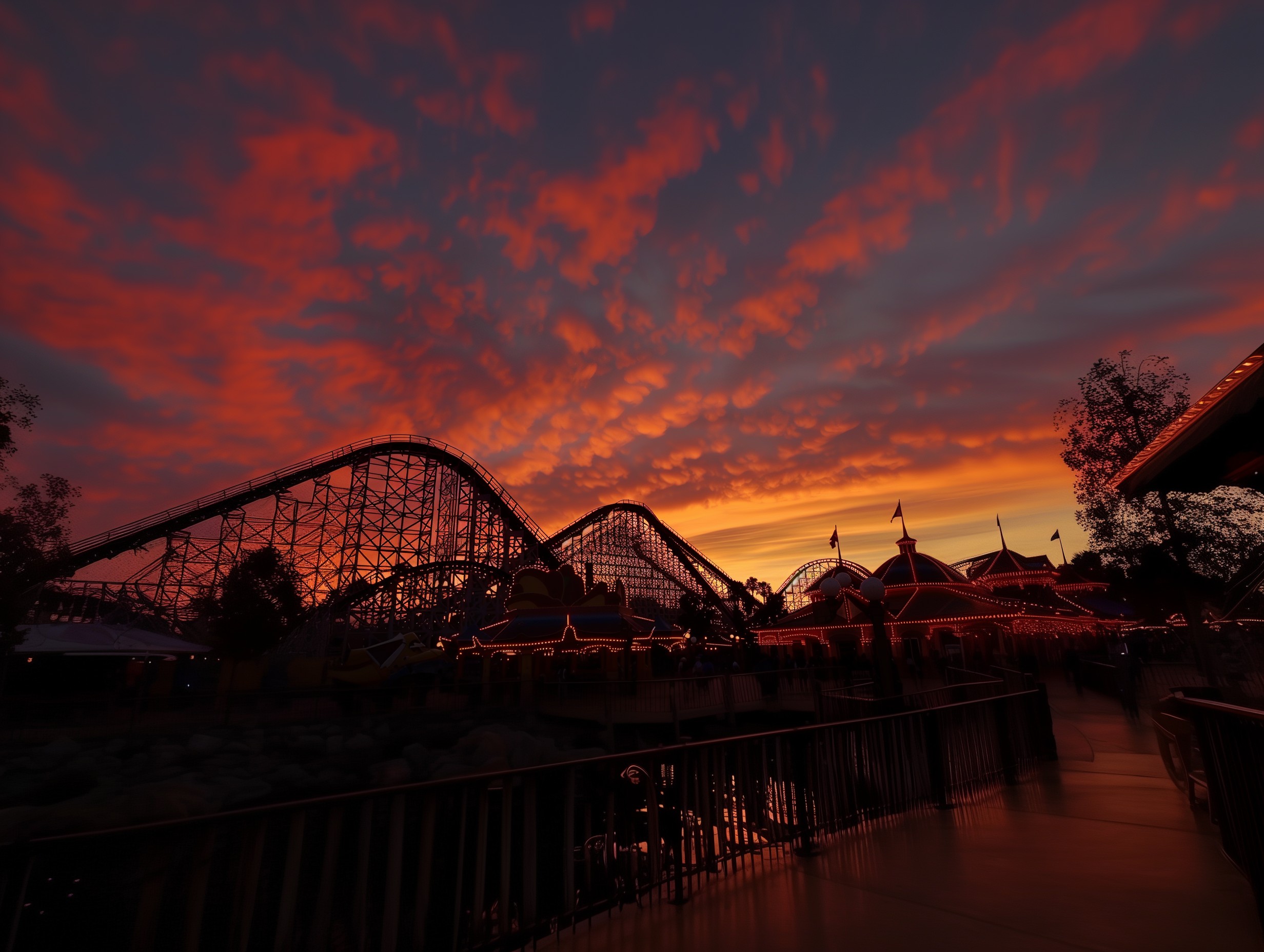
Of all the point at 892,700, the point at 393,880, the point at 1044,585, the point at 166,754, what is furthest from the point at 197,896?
the point at 1044,585

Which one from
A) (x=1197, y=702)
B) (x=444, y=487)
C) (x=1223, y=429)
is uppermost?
(x=444, y=487)

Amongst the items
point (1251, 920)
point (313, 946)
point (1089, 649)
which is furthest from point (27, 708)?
point (1089, 649)

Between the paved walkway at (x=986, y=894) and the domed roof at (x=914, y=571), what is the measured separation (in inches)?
747

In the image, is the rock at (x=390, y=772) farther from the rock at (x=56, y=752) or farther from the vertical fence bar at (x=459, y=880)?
the vertical fence bar at (x=459, y=880)

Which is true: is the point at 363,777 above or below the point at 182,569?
below

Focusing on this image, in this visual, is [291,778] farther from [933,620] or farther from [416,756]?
[933,620]

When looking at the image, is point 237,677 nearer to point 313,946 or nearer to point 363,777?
point 363,777

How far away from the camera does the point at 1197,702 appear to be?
298 cm

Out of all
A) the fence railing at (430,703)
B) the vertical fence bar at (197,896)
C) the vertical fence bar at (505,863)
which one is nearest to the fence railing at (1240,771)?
the vertical fence bar at (505,863)

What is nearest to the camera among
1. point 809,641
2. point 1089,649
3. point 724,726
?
point 724,726

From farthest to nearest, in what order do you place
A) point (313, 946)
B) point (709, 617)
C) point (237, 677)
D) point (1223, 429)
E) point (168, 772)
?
point (709, 617)
point (237, 677)
point (168, 772)
point (1223, 429)
point (313, 946)

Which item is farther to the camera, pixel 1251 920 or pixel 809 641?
pixel 809 641

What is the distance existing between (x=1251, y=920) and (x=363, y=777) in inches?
495

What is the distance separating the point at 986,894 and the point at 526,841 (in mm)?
2450
